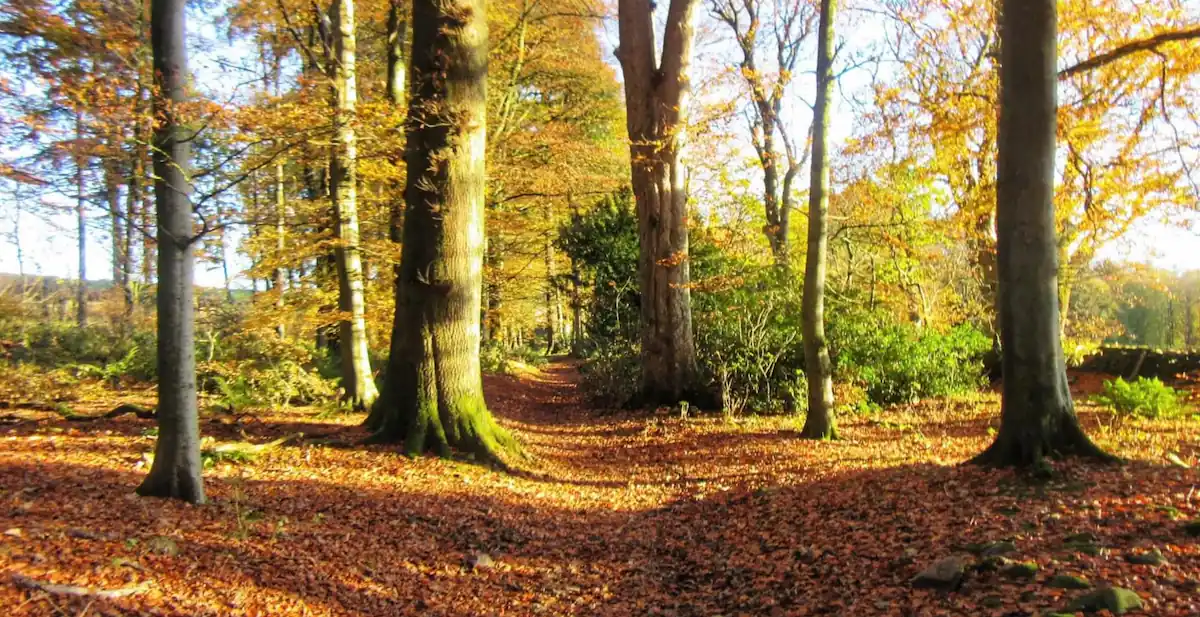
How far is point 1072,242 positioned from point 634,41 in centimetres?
1035

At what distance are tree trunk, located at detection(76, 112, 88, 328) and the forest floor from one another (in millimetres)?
2139

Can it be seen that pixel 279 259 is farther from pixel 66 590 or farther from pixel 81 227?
pixel 66 590

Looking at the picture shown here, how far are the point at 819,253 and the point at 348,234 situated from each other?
6812mm

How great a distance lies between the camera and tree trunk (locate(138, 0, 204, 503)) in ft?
16.7

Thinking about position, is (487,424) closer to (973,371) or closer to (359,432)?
(359,432)

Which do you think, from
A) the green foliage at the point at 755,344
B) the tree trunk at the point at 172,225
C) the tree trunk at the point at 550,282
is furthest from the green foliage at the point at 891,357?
the tree trunk at the point at 172,225

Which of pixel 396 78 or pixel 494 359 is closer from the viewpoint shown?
pixel 396 78

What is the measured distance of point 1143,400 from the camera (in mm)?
9477

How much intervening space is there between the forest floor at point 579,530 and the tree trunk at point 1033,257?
13.8 inches

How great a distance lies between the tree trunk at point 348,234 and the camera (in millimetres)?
10867

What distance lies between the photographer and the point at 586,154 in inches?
778

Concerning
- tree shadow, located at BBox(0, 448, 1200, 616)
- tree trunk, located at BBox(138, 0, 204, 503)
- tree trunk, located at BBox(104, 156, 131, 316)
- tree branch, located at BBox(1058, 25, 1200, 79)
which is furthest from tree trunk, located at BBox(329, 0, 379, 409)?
tree branch, located at BBox(1058, 25, 1200, 79)

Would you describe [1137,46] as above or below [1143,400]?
above

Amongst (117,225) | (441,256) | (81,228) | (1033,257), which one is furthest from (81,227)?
(1033,257)
